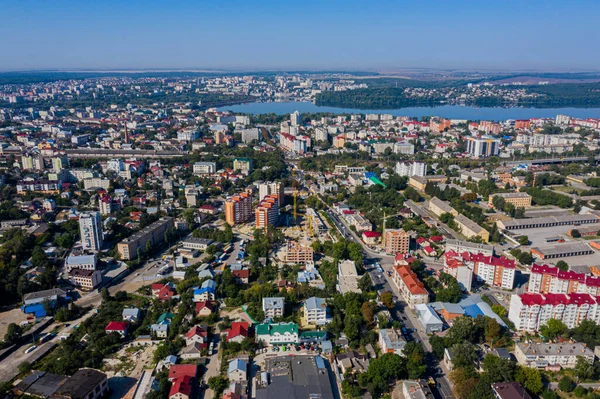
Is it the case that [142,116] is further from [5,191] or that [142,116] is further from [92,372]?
[92,372]

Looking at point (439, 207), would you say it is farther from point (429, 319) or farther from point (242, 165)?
point (242, 165)

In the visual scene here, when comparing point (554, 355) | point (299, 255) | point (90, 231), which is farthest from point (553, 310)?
point (90, 231)

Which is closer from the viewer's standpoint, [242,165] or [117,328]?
[117,328]

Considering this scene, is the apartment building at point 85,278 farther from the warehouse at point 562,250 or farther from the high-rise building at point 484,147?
the high-rise building at point 484,147

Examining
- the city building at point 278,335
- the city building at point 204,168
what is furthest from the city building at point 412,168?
the city building at point 278,335

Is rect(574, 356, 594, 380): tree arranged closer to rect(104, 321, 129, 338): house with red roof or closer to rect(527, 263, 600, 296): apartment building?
rect(527, 263, 600, 296): apartment building

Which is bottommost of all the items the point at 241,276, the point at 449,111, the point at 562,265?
the point at 241,276
